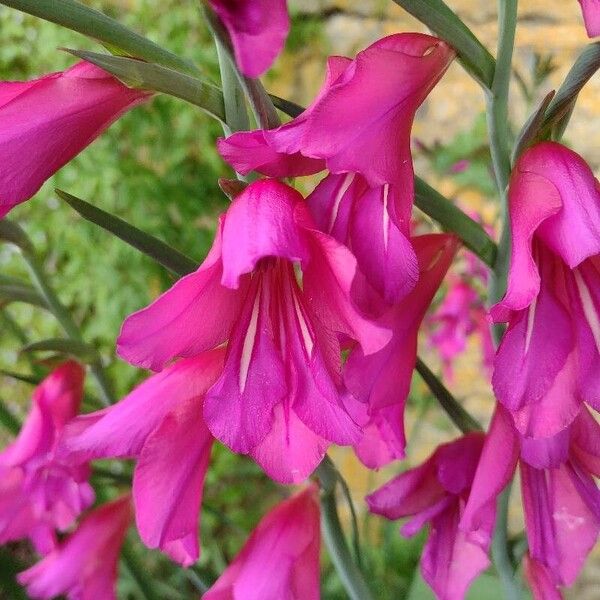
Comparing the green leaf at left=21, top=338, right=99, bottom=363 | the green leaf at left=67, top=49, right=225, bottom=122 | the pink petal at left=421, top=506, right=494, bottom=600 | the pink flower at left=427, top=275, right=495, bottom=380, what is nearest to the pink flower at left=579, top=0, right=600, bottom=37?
the green leaf at left=67, top=49, right=225, bottom=122

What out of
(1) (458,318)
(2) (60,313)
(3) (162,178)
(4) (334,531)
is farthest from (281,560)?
(3) (162,178)

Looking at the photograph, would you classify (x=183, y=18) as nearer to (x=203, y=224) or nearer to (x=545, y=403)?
(x=203, y=224)

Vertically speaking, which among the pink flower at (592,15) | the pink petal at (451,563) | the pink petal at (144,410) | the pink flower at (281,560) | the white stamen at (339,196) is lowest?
the pink petal at (451,563)

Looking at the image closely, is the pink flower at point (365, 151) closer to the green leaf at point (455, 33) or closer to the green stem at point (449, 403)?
the green leaf at point (455, 33)

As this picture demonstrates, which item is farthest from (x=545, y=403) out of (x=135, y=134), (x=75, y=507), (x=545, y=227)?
(x=135, y=134)

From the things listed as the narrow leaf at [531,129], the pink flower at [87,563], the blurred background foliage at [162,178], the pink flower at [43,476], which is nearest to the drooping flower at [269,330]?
the narrow leaf at [531,129]

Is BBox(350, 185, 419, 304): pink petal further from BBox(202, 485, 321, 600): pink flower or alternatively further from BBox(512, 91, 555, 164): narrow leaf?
BBox(202, 485, 321, 600): pink flower
